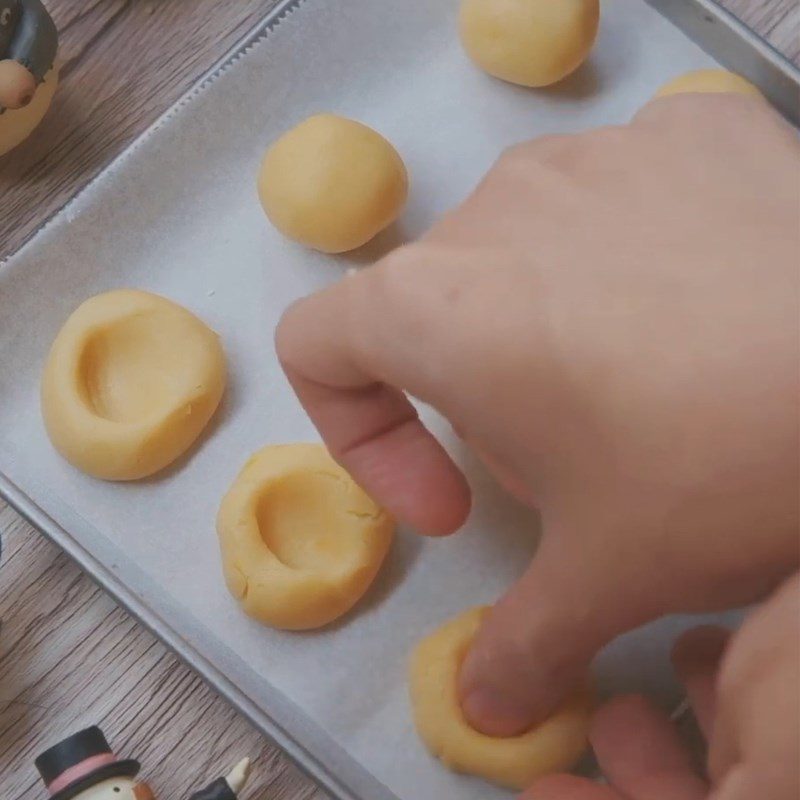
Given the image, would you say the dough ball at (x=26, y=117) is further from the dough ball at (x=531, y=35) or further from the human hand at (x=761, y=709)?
the human hand at (x=761, y=709)

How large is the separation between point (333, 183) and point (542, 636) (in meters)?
0.27

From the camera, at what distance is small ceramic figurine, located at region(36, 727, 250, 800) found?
1.59 ft

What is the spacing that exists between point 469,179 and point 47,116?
0.85 feet

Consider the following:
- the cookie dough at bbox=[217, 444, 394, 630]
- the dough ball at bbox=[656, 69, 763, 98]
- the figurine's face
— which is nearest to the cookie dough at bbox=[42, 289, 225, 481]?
the cookie dough at bbox=[217, 444, 394, 630]

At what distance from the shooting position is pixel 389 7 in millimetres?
635

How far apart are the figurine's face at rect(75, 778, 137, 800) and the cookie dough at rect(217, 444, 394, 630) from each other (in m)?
0.10

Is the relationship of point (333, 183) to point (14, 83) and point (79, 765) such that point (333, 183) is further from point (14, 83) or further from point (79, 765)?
point (79, 765)

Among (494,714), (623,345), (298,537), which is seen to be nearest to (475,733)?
(494,714)

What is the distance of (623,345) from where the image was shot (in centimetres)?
32

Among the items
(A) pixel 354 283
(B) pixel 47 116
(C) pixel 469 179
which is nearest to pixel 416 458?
(A) pixel 354 283

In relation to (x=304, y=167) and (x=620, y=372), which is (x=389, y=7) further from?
(x=620, y=372)

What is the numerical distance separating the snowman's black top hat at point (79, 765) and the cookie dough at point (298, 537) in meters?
0.09

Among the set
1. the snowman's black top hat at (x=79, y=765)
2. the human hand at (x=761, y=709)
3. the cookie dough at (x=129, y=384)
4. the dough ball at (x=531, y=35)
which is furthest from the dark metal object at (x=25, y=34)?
the human hand at (x=761, y=709)

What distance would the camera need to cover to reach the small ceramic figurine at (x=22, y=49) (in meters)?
0.54
